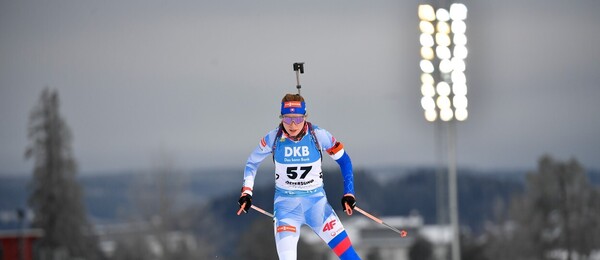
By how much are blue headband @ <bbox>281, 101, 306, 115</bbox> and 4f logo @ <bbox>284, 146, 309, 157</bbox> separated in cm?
47

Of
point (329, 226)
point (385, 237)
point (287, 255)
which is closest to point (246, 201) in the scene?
point (287, 255)

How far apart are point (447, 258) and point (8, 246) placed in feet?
59.4

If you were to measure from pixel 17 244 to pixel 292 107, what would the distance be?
48.0 meters

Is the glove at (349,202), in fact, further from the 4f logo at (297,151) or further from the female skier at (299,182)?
the 4f logo at (297,151)

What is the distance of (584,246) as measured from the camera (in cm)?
6531

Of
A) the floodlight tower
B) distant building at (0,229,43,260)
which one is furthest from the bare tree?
the floodlight tower

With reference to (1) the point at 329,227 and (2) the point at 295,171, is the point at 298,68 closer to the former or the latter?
(2) the point at 295,171

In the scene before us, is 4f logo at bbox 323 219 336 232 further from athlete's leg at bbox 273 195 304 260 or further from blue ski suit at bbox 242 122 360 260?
athlete's leg at bbox 273 195 304 260

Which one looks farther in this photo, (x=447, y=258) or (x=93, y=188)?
(x=93, y=188)

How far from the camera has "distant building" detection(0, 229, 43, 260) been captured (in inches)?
2418

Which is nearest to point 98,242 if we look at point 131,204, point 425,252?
point 131,204

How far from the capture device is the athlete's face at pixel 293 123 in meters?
16.7

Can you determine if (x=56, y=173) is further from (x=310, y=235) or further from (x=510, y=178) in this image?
(x=510, y=178)

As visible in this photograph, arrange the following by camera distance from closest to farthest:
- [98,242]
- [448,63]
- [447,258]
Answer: [448,63] → [447,258] → [98,242]
